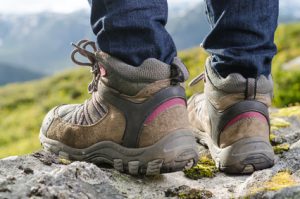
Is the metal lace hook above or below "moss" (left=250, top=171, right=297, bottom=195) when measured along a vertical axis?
above

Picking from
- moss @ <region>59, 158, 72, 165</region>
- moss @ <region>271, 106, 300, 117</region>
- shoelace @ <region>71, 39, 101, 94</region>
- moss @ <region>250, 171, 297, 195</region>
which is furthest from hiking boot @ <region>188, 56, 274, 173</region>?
moss @ <region>271, 106, 300, 117</region>

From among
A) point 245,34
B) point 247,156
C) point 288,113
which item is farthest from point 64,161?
point 288,113

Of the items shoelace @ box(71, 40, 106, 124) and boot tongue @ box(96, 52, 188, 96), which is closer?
boot tongue @ box(96, 52, 188, 96)

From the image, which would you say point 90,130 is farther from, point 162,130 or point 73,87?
point 73,87

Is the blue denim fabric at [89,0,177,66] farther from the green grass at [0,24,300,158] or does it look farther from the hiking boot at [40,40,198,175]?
the green grass at [0,24,300,158]

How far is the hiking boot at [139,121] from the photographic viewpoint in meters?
2.75

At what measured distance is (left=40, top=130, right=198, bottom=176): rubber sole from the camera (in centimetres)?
272

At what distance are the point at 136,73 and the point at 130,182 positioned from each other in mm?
642

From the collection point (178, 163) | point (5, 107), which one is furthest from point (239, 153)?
point (5, 107)

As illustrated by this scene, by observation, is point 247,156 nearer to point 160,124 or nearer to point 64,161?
point 160,124

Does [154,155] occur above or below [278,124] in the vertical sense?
above

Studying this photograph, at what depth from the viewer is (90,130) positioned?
296 cm

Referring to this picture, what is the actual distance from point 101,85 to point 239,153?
0.98 meters

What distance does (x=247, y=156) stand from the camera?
292 centimetres
